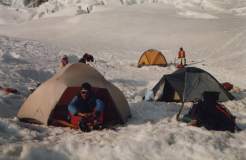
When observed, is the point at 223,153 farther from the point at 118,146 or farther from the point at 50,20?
the point at 50,20

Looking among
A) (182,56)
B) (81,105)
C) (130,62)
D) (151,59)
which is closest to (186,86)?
(81,105)

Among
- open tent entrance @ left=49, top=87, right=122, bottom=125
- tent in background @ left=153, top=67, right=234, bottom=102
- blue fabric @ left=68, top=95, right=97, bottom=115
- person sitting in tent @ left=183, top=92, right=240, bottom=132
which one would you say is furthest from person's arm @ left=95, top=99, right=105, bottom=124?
tent in background @ left=153, top=67, right=234, bottom=102

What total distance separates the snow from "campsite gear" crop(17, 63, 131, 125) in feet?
1.40

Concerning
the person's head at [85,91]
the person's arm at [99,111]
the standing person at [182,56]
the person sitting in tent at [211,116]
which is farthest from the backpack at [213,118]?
the standing person at [182,56]

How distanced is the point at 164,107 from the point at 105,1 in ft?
174

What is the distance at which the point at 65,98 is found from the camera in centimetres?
1155

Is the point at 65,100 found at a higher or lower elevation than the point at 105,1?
lower

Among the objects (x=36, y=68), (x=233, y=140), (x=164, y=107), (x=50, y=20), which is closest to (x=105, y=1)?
(x=50, y=20)

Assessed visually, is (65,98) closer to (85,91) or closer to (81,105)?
(81,105)

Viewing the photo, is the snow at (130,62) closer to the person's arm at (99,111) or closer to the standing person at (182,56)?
the person's arm at (99,111)

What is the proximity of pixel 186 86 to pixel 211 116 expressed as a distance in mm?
4197

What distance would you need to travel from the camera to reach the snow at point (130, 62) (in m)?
8.45

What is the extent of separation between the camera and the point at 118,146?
27.7 ft

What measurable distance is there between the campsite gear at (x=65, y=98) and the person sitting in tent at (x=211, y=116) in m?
1.82
